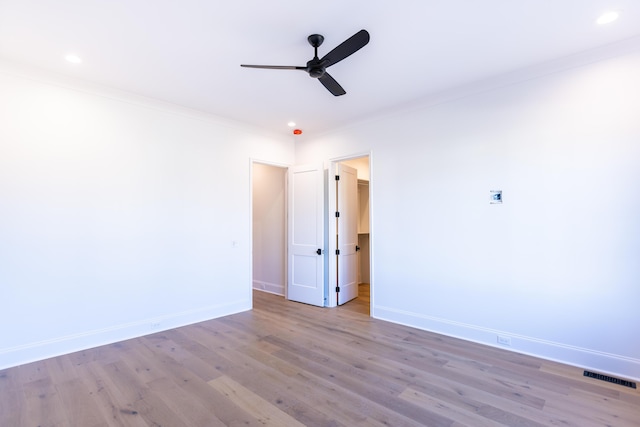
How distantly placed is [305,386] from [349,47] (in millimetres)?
2759

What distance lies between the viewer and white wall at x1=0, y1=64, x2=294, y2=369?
9.69 ft

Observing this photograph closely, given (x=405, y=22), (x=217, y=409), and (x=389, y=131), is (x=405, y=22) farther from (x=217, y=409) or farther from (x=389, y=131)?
(x=217, y=409)

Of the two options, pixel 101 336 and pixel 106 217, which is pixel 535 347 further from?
pixel 106 217

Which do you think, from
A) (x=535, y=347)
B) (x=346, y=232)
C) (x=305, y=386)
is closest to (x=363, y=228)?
(x=346, y=232)

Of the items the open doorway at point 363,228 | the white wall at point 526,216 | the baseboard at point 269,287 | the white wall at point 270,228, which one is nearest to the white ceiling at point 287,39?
the white wall at point 526,216

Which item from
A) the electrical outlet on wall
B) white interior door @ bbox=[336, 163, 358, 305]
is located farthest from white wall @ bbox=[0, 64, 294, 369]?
the electrical outlet on wall

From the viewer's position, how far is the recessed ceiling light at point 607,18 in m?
2.31

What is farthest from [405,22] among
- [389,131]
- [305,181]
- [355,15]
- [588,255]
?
[305,181]

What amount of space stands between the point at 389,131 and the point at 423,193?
3.39 feet

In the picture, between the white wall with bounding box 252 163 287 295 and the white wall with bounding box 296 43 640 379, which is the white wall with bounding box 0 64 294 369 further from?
the white wall with bounding box 296 43 640 379

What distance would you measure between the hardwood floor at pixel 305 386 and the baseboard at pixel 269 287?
83.1 inches

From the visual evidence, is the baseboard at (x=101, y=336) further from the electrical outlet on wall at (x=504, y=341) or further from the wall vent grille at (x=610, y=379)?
the wall vent grille at (x=610, y=379)

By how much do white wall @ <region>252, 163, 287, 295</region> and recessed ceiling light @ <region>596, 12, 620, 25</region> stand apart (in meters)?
4.41

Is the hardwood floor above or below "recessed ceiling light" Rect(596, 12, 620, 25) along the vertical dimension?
below
